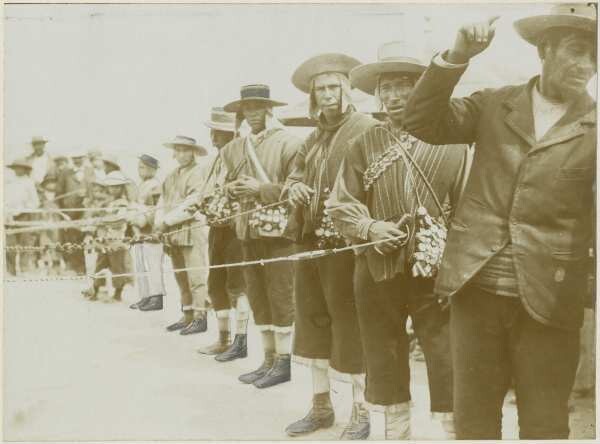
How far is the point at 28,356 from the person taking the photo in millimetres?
4688

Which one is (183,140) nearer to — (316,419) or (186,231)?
(186,231)

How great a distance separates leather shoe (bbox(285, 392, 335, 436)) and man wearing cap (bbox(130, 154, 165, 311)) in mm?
2214

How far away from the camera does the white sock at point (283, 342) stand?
4.93m

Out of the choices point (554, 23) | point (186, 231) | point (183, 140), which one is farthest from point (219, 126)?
point (554, 23)

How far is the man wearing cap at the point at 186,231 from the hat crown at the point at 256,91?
2.58 feet

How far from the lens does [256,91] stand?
466cm

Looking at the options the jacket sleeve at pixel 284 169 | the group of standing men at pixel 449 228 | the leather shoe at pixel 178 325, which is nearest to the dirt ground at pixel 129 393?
the group of standing men at pixel 449 228

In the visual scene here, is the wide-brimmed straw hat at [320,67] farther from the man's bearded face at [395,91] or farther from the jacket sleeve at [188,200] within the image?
the jacket sleeve at [188,200]

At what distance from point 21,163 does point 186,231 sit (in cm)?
142

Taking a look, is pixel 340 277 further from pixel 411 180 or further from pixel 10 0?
pixel 10 0

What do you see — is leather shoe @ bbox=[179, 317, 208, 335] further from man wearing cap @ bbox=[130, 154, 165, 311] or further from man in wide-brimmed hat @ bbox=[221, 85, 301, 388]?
man in wide-brimmed hat @ bbox=[221, 85, 301, 388]

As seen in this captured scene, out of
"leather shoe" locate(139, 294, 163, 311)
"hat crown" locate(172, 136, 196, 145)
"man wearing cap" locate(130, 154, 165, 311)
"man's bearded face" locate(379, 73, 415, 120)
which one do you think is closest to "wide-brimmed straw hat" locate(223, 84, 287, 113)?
"hat crown" locate(172, 136, 196, 145)

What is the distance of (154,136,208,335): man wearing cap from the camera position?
557 cm

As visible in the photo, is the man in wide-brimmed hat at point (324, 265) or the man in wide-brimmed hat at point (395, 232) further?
the man in wide-brimmed hat at point (324, 265)
